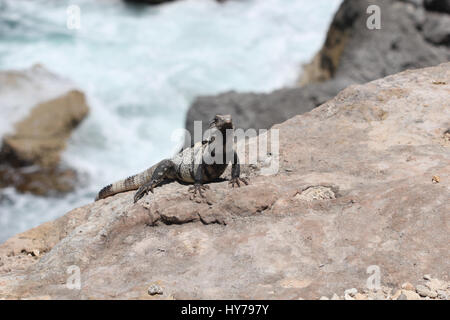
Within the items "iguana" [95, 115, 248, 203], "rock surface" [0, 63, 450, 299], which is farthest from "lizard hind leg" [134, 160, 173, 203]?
"rock surface" [0, 63, 450, 299]

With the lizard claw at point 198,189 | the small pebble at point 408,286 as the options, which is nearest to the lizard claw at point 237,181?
the lizard claw at point 198,189

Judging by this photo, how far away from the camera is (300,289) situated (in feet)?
14.1

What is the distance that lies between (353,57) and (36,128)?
29.2ft

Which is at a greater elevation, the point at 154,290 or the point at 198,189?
the point at 198,189

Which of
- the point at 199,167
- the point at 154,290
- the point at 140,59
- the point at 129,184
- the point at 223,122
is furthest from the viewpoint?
the point at 140,59

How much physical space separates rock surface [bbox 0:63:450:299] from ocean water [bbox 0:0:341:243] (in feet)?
30.6

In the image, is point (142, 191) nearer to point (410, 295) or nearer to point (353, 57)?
point (410, 295)

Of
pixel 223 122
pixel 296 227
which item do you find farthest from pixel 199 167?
pixel 296 227

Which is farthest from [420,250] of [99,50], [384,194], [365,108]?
[99,50]

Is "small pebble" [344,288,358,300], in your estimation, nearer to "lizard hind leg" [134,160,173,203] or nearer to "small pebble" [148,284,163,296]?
"small pebble" [148,284,163,296]

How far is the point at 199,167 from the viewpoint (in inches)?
238

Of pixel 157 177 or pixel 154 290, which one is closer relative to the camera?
pixel 154 290

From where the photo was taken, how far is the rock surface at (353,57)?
12211 mm
